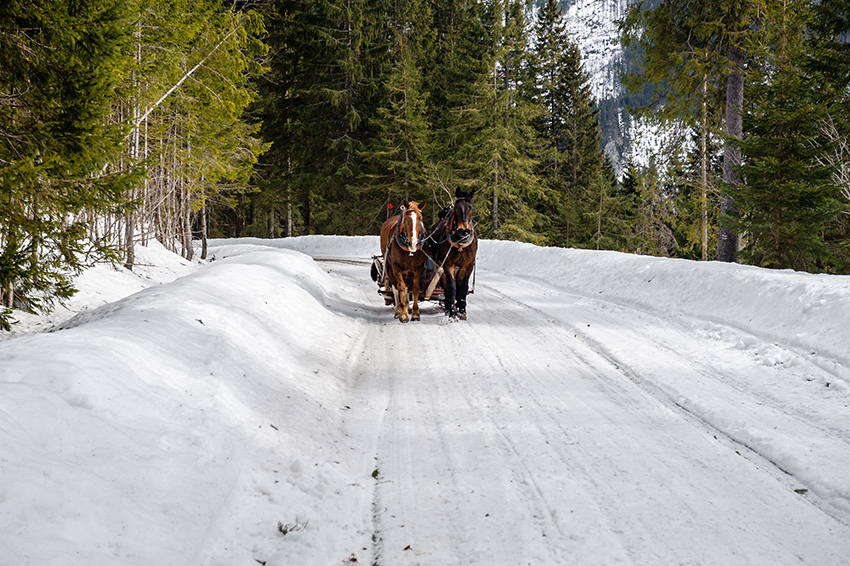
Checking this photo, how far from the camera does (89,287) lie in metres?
9.91

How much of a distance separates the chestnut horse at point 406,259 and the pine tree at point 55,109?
4.25m

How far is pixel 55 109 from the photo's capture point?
20.0ft

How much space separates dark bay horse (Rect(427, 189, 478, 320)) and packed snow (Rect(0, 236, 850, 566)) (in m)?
1.74

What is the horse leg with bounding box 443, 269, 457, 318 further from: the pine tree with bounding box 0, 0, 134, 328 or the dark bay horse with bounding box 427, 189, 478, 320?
the pine tree with bounding box 0, 0, 134, 328

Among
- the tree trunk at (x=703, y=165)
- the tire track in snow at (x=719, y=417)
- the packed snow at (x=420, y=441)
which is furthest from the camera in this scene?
the tree trunk at (x=703, y=165)

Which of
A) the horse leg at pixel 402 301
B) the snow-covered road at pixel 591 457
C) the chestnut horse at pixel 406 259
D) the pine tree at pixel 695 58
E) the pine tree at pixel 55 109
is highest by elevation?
the pine tree at pixel 695 58

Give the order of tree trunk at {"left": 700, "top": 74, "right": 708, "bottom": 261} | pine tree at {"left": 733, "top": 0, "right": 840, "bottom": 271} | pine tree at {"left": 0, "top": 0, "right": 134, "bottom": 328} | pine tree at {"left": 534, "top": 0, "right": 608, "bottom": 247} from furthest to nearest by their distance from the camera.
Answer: pine tree at {"left": 534, "top": 0, "right": 608, "bottom": 247}, tree trunk at {"left": 700, "top": 74, "right": 708, "bottom": 261}, pine tree at {"left": 733, "top": 0, "right": 840, "bottom": 271}, pine tree at {"left": 0, "top": 0, "right": 134, "bottom": 328}

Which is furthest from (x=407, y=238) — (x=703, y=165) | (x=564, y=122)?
(x=564, y=122)

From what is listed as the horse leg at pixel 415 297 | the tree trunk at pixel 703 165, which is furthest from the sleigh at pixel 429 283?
the tree trunk at pixel 703 165

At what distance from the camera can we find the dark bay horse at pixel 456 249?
29.1 ft

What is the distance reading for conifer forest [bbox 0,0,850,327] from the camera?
6051 mm

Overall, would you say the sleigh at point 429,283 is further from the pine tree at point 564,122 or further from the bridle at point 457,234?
the pine tree at point 564,122

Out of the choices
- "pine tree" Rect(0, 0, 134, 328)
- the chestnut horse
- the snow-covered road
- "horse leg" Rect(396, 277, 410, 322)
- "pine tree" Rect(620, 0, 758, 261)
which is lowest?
the snow-covered road

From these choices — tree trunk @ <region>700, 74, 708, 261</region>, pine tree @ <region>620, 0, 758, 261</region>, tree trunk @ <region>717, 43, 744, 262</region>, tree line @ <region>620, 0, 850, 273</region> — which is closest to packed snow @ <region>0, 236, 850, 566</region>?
tree line @ <region>620, 0, 850, 273</region>
